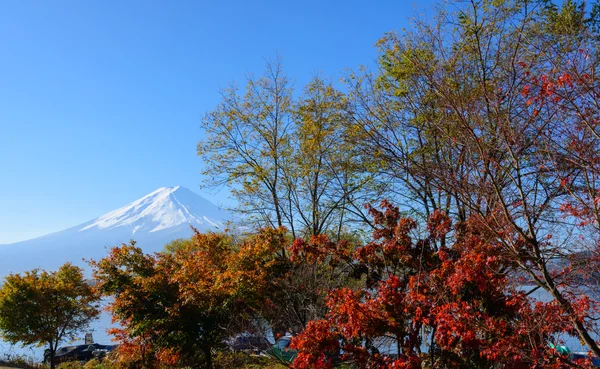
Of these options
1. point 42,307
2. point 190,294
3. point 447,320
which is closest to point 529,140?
point 447,320

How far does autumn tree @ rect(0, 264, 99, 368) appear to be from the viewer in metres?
18.9

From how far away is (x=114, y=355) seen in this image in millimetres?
15859

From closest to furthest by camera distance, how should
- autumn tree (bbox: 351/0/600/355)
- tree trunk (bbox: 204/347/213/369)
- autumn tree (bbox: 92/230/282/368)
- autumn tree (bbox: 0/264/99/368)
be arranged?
autumn tree (bbox: 351/0/600/355) < autumn tree (bbox: 92/230/282/368) < tree trunk (bbox: 204/347/213/369) < autumn tree (bbox: 0/264/99/368)

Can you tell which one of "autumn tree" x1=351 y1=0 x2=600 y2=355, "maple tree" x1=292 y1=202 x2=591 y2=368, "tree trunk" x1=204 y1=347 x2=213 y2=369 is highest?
"autumn tree" x1=351 y1=0 x2=600 y2=355

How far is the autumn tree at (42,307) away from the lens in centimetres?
1892

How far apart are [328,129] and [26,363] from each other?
17.2m

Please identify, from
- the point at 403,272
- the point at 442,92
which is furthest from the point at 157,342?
the point at 442,92

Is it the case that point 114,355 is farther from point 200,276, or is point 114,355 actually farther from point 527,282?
point 527,282

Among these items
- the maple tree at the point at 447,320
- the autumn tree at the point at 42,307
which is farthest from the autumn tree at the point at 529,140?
the autumn tree at the point at 42,307

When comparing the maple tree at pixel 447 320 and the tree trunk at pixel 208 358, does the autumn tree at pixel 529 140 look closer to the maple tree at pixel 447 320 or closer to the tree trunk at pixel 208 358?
the maple tree at pixel 447 320

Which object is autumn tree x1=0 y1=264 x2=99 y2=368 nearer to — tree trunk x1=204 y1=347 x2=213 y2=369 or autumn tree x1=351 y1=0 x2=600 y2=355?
tree trunk x1=204 y1=347 x2=213 y2=369

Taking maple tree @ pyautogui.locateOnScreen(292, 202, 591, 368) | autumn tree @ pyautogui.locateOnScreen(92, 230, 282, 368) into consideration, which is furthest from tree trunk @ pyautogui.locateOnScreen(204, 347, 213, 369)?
maple tree @ pyautogui.locateOnScreen(292, 202, 591, 368)

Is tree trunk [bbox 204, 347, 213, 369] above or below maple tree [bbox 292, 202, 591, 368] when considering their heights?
below

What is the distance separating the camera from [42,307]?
63.3ft
